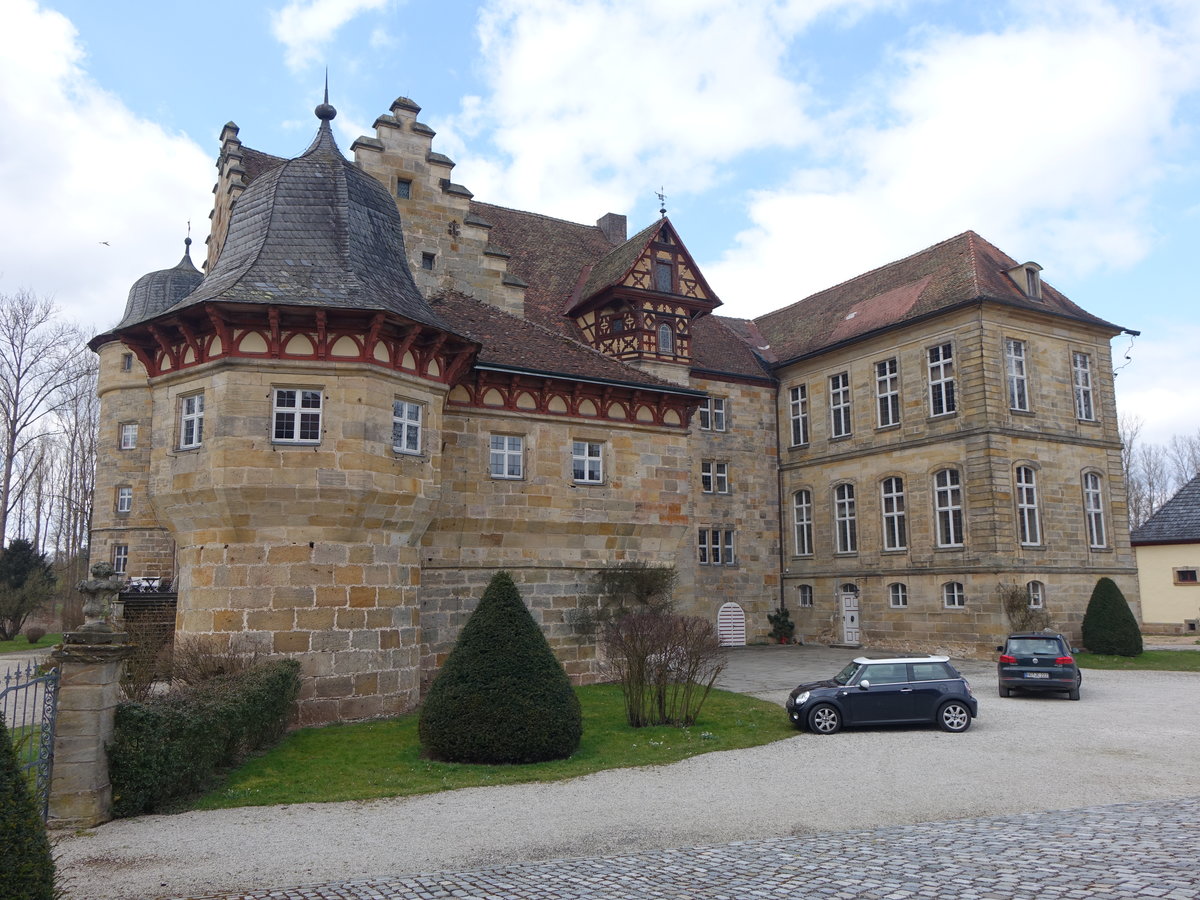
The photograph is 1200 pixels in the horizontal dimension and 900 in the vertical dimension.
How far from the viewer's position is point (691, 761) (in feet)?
43.9

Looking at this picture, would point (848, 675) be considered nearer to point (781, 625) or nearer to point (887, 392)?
point (887, 392)

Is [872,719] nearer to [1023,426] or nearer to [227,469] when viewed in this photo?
[227,469]

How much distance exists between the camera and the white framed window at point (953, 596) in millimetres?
28672

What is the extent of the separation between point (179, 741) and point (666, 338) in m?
21.8

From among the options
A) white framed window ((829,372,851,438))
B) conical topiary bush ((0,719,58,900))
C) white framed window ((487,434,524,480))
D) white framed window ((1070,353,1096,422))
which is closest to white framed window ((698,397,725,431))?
white framed window ((829,372,851,438))

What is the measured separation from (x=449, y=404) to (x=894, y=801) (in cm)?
1274

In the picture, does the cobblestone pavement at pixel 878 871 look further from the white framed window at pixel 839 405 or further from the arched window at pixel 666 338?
the white framed window at pixel 839 405

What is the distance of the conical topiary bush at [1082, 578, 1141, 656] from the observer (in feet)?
89.9

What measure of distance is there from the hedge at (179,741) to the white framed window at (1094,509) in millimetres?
27374

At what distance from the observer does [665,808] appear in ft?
34.7

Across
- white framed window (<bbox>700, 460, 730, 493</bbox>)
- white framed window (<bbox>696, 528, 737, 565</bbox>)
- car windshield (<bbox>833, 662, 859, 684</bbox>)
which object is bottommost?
car windshield (<bbox>833, 662, 859, 684</bbox>)

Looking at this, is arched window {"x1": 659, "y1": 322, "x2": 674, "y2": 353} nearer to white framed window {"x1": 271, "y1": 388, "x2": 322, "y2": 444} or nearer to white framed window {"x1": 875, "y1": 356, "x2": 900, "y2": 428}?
white framed window {"x1": 875, "y1": 356, "x2": 900, "y2": 428}

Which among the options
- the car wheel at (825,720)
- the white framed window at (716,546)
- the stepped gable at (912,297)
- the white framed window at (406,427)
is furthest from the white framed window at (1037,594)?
the white framed window at (406,427)

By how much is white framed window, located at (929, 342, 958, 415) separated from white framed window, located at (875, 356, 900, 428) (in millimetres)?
1380
